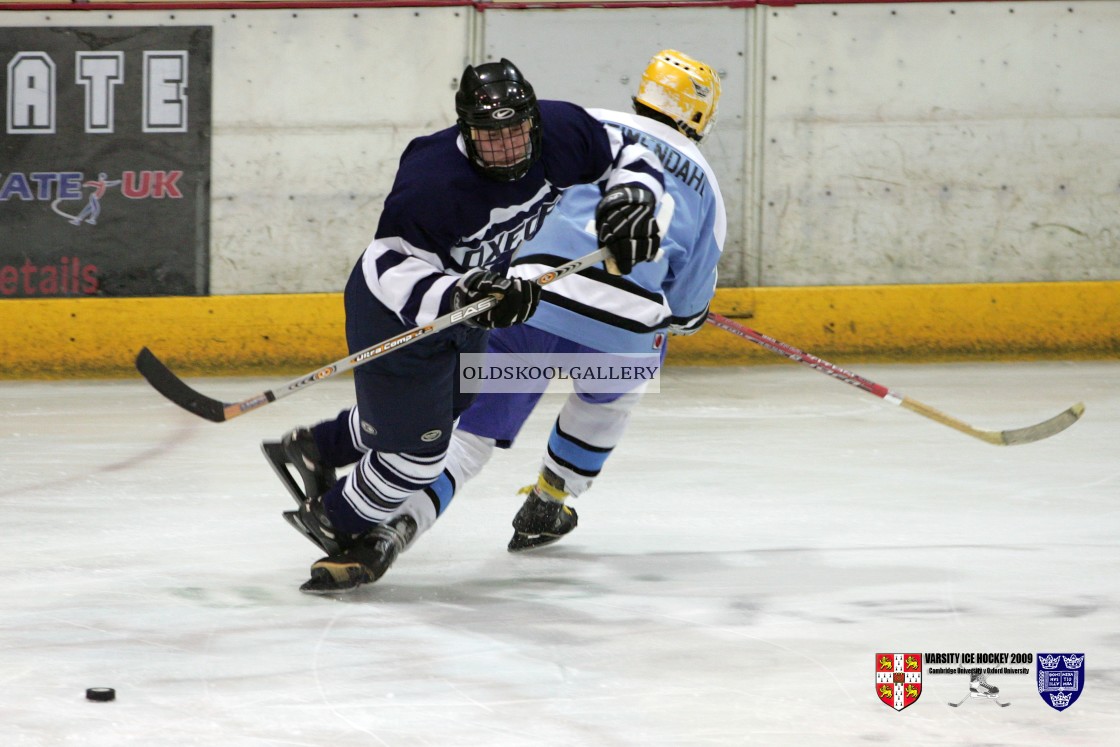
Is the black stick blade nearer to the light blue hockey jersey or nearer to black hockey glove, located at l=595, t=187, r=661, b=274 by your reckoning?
the light blue hockey jersey

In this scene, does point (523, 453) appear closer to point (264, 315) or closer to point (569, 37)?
point (264, 315)

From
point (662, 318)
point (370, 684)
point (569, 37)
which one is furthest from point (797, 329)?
point (370, 684)

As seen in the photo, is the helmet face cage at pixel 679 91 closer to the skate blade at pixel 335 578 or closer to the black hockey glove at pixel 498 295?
the black hockey glove at pixel 498 295

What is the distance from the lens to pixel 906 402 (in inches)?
126

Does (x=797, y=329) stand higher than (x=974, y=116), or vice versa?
(x=974, y=116)

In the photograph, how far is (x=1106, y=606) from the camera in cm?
248

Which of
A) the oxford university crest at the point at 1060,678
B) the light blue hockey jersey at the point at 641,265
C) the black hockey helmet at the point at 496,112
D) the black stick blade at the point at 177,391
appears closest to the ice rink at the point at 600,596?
the oxford university crest at the point at 1060,678

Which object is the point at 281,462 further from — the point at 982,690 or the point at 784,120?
the point at 784,120

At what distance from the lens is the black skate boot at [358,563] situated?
104 inches

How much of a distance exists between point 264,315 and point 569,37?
5.67 feet

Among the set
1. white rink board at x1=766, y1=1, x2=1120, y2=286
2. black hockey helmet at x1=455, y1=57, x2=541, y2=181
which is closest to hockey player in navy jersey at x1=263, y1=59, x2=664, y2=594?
black hockey helmet at x1=455, y1=57, x2=541, y2=181

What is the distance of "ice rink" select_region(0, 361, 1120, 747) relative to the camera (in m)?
1.94

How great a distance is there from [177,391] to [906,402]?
1639 mm

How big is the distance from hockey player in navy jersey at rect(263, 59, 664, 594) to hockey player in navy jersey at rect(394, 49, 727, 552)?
143mm
